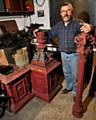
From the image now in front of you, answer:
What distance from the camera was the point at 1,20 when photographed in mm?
2307

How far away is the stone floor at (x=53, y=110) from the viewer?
1.79 metres

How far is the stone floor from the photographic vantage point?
Result: 179 cm

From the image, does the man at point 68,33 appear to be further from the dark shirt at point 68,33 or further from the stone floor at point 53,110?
the stone floor at point 53,110

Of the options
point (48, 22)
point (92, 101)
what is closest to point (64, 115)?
point (92, 101)

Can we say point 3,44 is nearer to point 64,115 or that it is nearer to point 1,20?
point 1,20

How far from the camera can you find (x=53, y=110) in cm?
190

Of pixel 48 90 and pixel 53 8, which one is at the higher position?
pixel 53 8

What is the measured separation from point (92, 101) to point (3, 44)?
54.2 inches

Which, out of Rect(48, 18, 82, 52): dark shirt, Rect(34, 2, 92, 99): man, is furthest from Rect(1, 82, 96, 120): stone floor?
Rect(48, 18, 82, 52): dark shirt

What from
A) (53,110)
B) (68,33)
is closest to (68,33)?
(68,33)

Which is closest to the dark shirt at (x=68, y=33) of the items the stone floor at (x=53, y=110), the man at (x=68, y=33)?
the man at (x=68, y=33)

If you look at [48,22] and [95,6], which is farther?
[48,22]

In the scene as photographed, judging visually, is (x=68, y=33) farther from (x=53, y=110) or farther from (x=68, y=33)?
(x=53, y=110)

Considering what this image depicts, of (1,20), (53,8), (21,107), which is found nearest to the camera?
(21,107)
